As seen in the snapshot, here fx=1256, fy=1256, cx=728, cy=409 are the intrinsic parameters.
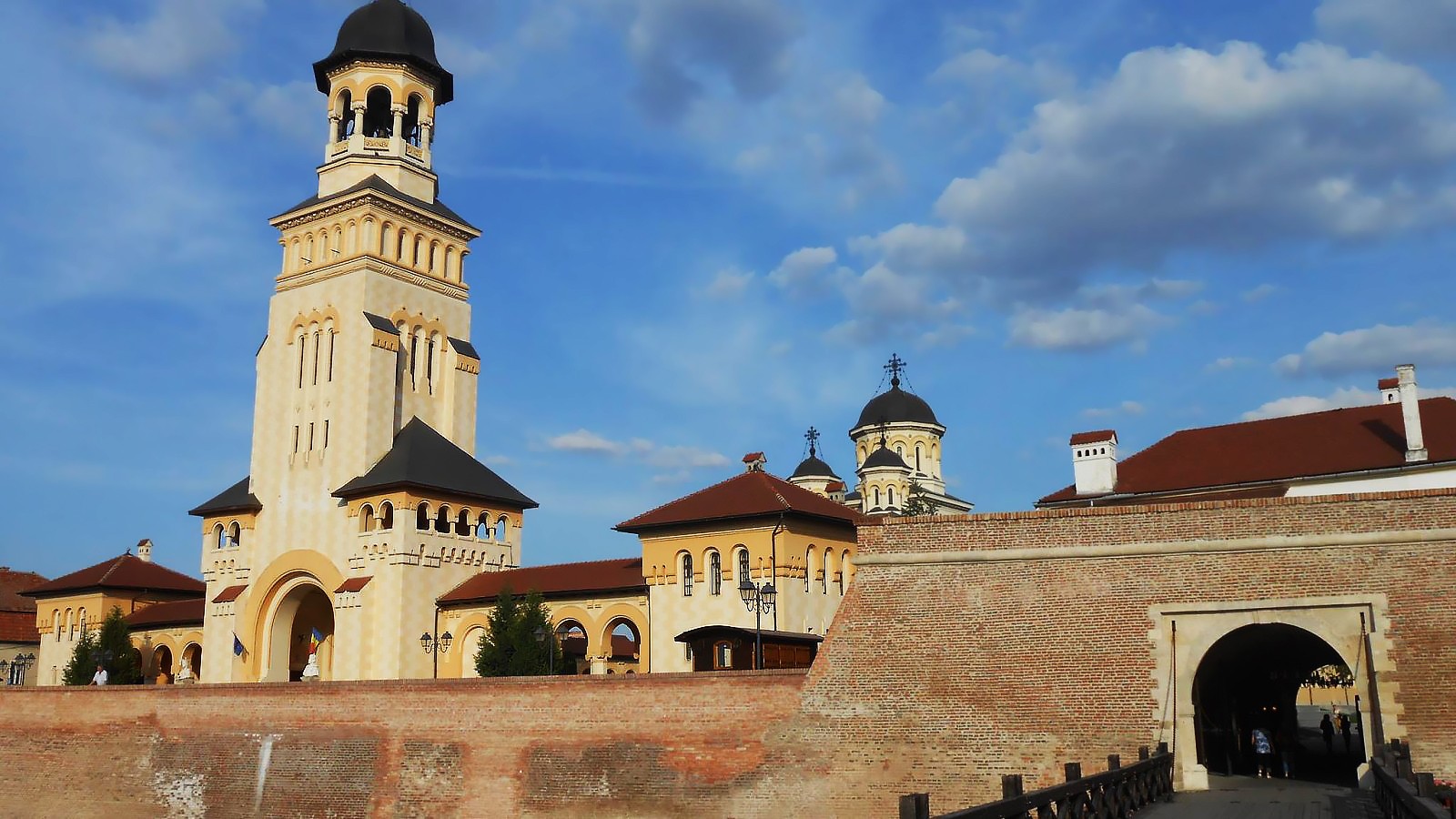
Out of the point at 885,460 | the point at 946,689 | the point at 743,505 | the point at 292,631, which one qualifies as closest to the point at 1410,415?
the point at 946,689

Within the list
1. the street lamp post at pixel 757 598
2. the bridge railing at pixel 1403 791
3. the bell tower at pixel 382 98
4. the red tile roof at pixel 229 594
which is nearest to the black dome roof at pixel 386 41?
the bell tower at pixel 382 98

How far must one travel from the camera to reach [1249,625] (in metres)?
21.3

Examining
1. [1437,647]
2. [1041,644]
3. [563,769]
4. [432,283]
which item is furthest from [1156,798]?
[432,283]

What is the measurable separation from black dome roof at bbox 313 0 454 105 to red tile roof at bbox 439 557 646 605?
2069 cm

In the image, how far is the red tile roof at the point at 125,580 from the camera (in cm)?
5366

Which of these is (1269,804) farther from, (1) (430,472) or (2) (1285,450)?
(1) (430,472)

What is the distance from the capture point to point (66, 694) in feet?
117

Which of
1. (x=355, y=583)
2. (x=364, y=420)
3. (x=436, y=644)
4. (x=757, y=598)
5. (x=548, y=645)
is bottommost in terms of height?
(x=548, y=645)

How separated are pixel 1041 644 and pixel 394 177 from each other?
3588 cm

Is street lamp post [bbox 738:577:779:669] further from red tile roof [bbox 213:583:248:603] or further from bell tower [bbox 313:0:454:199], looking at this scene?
bell tower [bbox 313:0:454:199]

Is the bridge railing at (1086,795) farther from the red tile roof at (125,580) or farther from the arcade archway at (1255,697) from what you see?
the red tile roof at (125,580)

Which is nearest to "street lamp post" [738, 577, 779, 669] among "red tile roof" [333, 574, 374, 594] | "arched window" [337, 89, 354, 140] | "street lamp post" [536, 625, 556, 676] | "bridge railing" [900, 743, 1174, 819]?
"street lamp post" [536, 625, 556, 676]

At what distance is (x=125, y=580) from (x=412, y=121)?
23.2 metres

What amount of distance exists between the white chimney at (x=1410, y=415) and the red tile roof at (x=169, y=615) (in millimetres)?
42196
